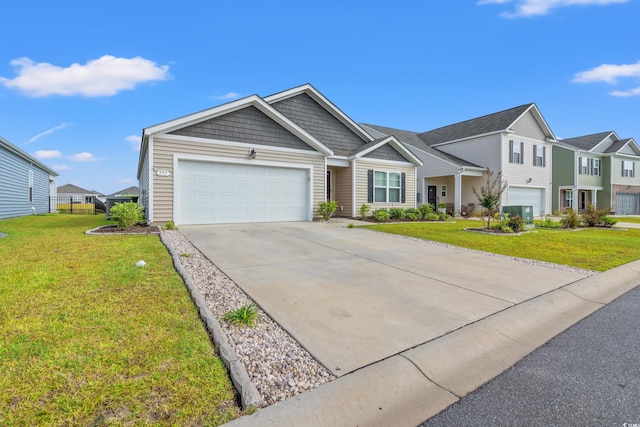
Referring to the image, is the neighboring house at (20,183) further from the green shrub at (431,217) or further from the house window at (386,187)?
the green shrub at (431,217)

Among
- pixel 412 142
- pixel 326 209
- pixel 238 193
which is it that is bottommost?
pixel 326 209

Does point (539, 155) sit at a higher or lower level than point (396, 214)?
higher

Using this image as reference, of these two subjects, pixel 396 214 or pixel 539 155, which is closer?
pixel 396 214

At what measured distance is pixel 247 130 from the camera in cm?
1163

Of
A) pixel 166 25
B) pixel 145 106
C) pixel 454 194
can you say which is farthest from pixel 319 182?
pixel 454 194

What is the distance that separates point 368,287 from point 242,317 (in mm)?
1933

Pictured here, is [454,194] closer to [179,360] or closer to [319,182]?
[319,182]

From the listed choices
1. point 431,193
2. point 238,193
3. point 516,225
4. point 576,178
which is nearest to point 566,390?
point 516,225

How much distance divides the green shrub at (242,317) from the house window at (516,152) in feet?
75.5

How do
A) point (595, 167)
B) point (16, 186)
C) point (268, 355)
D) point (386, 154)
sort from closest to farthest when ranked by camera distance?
point (268, 355) < point (386, 154) < point (16, 186) < point (595, 167)

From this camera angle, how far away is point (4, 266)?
15.3ft

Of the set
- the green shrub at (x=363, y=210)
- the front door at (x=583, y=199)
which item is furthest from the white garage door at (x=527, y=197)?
the green shrub at (x=363, y=210)

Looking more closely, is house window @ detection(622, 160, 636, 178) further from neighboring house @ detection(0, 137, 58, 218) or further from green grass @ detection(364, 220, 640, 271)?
neighboring house @ detection(0, 137, 58, 218)

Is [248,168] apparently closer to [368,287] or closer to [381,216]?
[381,216]
